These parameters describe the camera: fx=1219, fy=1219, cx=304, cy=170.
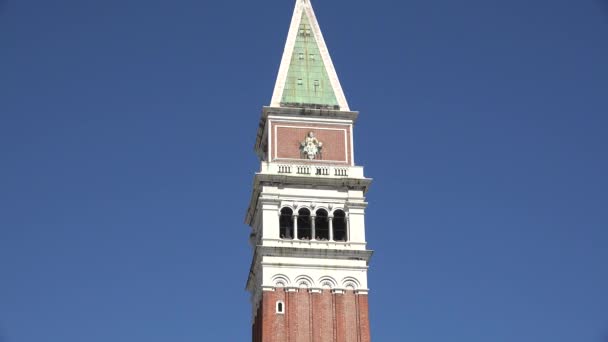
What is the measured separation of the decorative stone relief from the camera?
9628 centimetres

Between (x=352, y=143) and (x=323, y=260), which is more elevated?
(x=352, y=143)

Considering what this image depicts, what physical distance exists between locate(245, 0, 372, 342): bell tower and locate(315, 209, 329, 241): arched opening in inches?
3.0

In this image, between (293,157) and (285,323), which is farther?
(293,157)

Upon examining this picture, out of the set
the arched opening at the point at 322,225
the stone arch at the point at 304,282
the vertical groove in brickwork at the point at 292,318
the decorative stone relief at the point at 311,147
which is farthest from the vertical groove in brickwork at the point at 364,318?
the decorative stone relief at the point at 311,147

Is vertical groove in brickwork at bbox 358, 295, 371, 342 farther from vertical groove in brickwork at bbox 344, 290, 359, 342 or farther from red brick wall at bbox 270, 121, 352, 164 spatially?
red brick wall at bbox 270, 121, 352, 164

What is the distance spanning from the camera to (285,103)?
98.6 meters

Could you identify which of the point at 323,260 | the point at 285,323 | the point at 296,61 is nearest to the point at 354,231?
the point at 323,260

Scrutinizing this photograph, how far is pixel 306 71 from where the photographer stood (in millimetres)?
101188

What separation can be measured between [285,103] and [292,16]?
9896 mm

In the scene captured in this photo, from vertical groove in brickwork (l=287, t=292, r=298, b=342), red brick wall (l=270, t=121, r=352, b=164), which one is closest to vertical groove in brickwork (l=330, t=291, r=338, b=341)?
vertical groove in brickwork (l=287, t=292, r=298, b=342)

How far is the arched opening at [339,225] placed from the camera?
309 feet

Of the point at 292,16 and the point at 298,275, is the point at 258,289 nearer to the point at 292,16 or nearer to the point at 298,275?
the point at 298,275

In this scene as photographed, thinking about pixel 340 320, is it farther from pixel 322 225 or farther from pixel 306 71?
pixel 306 71

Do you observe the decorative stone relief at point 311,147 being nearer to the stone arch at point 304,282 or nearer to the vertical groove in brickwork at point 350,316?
the stone arch at point 304,282
